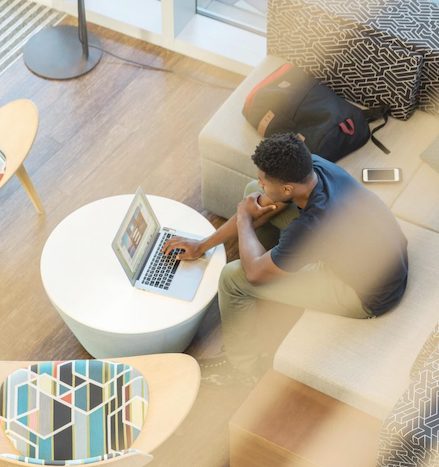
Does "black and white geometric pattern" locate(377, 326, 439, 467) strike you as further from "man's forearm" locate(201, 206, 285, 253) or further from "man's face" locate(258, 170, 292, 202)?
"man's forearm" locate(201, 206, 285, 253)

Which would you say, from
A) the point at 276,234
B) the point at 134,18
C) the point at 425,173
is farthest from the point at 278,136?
the point at 134,18

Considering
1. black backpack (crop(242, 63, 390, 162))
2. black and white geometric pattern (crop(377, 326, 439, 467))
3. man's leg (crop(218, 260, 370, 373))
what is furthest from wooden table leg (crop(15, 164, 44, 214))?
black and white geometric pattern (crop(377, 326, 439, 467))

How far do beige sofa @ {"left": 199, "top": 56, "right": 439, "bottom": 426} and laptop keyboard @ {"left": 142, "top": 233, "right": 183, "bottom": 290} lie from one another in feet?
1.54

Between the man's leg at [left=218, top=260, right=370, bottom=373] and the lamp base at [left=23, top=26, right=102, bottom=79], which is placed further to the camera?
the lamp base at [left=23, top=26, right=102, bottom=79]

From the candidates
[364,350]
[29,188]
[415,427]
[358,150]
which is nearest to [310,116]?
[358,150]

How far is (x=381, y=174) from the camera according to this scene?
10.5ft

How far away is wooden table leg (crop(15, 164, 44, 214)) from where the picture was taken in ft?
11.1

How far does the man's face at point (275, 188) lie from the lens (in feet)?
8.38

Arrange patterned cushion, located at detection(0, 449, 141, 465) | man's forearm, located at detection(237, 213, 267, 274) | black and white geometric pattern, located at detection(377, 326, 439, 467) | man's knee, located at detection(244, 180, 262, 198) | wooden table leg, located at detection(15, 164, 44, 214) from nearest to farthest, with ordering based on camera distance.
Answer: patterned cushion, located at detection(0, 449, 141, 465), black and white geometric pattern, located at detection(377, 326, 439, 467), man's forearm, located at detection(237, 213, 267, 274), man's knee, located at detection(244, 180, 262, 198), wooden table leg, located at detection(15, 164, 44, 214)

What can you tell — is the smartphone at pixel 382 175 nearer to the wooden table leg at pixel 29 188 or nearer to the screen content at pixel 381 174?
the screen content at pixel 381 174

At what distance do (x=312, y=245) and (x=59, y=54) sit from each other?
2.23 m

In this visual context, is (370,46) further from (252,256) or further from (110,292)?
(110,292)

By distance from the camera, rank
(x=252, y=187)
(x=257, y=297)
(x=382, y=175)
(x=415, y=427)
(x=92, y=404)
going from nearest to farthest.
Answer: (x=415, y=427) → (x=92, y=404) → (x=257, y=297) → (x=252, y=187) → (x=382, y=175)

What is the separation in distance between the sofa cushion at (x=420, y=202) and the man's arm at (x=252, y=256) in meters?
0.60
